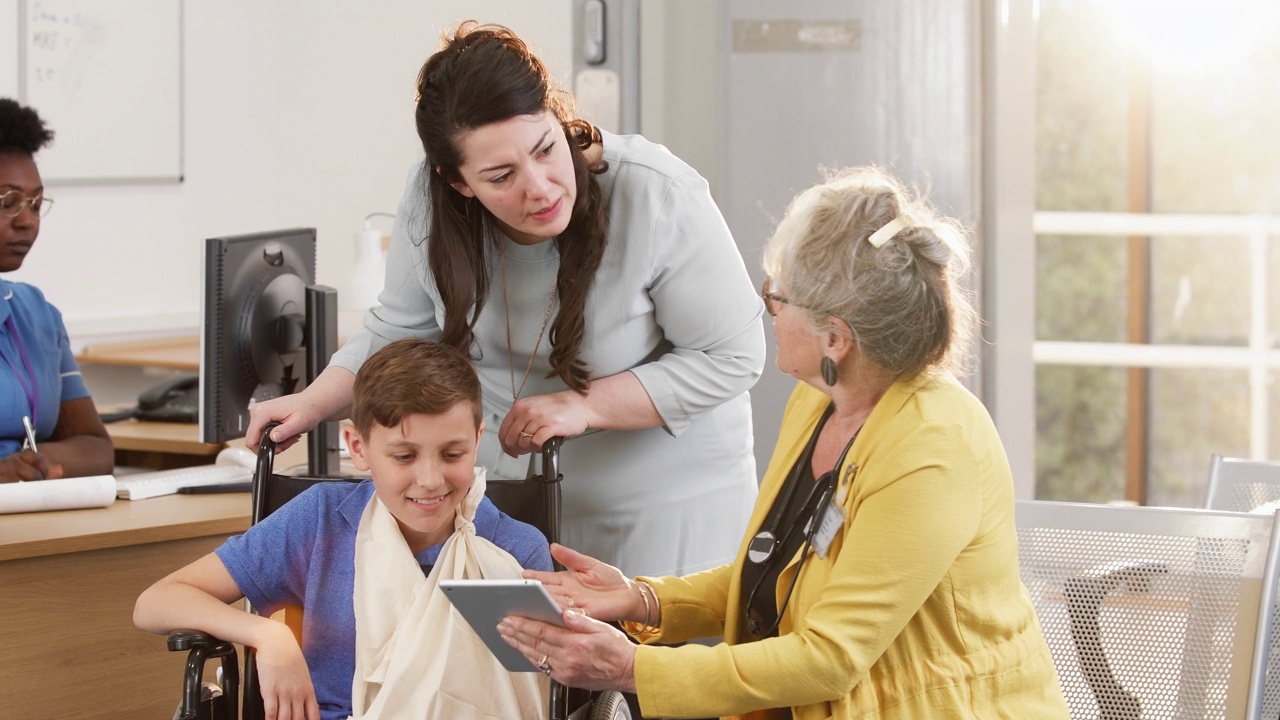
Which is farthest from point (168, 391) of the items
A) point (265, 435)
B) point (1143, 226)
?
point (1143, 226)

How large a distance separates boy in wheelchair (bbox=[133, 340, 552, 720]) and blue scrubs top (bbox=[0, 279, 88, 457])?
44.0 inches

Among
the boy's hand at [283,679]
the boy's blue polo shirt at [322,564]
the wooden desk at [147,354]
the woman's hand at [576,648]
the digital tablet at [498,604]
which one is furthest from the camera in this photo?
the wooden desk at [147,354]

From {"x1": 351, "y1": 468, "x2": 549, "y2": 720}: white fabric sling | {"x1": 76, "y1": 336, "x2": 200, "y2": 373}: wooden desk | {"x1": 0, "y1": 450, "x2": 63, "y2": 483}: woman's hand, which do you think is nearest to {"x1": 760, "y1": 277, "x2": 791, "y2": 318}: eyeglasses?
{"x1": 351, "y1": 468, "x2": 549, "y2": 720}: white fabric sling

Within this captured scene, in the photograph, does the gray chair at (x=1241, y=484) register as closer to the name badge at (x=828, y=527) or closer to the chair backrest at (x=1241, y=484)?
the chair backrest at (x=1241, y=484)

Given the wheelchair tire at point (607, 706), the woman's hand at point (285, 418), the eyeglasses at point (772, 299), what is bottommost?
the wheelchair tire at point (607, 706)

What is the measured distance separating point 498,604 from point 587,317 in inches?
24.3

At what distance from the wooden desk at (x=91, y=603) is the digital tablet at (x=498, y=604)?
0.95 meters

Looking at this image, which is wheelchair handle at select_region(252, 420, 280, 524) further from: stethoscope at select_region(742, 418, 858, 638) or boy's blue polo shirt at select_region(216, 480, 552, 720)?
stethoscope at select_region(742, 418, 858, 638)

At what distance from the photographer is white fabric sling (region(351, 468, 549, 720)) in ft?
5.28

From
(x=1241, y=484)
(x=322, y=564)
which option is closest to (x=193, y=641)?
(x=322, y=564)

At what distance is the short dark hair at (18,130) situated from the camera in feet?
8.25

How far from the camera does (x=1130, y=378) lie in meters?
4.52

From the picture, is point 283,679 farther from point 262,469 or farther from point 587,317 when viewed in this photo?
point 587,317

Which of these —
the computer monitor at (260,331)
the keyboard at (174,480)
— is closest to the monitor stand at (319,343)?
the computer monitor at (260,331)
